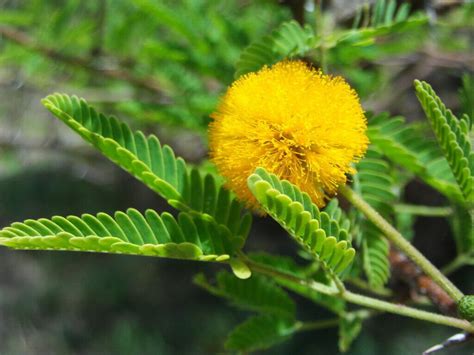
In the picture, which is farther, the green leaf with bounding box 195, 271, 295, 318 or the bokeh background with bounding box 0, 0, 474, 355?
the bokeh background with bounding box 0, 0, 474, 355

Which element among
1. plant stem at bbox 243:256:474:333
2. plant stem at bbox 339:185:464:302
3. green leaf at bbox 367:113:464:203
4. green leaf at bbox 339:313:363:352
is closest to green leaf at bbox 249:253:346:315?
green leaf at bbox 339:313:363:352

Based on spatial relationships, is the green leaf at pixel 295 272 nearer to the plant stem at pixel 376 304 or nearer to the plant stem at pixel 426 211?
the plant stem at pixel 376 304

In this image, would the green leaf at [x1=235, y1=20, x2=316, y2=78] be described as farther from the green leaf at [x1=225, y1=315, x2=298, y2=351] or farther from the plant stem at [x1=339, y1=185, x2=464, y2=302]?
the green leaf at [x1=225, y1=315, x2=298, y2=351]

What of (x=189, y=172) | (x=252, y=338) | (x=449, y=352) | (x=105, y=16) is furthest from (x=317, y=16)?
(x=449, y=352)

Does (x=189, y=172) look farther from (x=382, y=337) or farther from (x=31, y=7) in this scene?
(x=382, y=337)

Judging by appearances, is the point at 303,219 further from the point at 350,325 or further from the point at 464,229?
the point at 350,325

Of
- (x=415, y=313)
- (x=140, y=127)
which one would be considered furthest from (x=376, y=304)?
(x=140, y=127)
